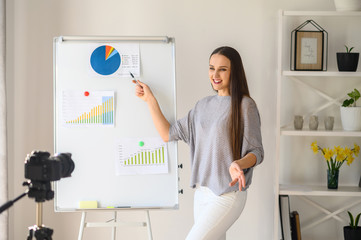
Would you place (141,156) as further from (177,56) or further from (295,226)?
(295,226)

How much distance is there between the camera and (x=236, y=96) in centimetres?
253

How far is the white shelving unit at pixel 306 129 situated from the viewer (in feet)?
10.3

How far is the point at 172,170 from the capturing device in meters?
2.79

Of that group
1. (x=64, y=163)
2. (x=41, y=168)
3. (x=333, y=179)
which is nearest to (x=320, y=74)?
(x=333, y=179)

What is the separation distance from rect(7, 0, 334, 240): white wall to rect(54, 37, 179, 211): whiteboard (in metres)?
0.61

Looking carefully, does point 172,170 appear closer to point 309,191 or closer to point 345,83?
point 309,191

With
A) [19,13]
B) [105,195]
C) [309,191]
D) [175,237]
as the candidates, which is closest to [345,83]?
[309,191]

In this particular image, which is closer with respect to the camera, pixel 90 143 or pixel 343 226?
pixel 90 143

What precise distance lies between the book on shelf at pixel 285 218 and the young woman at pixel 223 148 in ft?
2.56

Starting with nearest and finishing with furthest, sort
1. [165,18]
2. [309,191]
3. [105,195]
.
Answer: [105,195] < [309,191] < [165,18]

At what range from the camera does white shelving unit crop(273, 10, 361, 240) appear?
3.14 metres

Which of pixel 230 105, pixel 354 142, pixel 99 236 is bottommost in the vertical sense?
pixel 99 236

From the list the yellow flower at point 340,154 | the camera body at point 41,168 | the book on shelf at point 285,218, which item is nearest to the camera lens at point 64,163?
the camera body at point 41,168

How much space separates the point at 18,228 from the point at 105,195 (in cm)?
99
